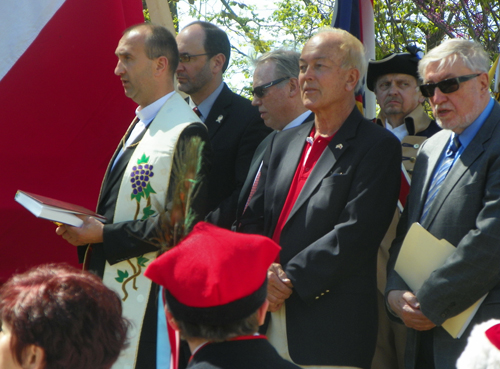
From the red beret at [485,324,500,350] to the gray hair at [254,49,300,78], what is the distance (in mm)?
3048

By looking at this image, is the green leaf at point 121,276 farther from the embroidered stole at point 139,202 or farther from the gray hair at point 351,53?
the gray hair at point 351,53

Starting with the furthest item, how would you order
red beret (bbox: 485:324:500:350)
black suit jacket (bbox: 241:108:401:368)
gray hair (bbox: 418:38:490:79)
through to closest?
gray hair (bbox: 418:38:490:79) < black suit jacket (bbox: 241:108:401:368) < red beret (bbox: 485:324:500:350)

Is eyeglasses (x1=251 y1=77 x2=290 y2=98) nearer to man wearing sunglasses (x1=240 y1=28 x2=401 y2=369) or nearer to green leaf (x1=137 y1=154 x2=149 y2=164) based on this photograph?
man wearing sunglasses (x1=240 y1=28 x2=401 y2=369)

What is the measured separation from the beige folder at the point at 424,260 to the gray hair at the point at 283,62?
1.77 metres

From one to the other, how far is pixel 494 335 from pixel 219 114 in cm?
303

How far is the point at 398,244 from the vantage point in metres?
3.45

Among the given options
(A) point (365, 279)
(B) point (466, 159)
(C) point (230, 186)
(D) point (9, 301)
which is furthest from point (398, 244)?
(D) point (9, 301)

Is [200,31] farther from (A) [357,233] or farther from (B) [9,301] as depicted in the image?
(B) [9,301]

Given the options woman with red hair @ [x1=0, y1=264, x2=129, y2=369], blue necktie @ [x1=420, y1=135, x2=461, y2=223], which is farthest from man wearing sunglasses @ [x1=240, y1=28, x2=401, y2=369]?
woman with red hair @ [x1=0, y1=264, x2=129, y2=369]

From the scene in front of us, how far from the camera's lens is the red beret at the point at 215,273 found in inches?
75.9

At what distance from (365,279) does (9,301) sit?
1.78 metres

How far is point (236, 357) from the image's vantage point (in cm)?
195

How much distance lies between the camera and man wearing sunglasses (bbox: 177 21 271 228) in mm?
4227

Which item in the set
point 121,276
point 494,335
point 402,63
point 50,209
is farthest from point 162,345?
point 402,63
